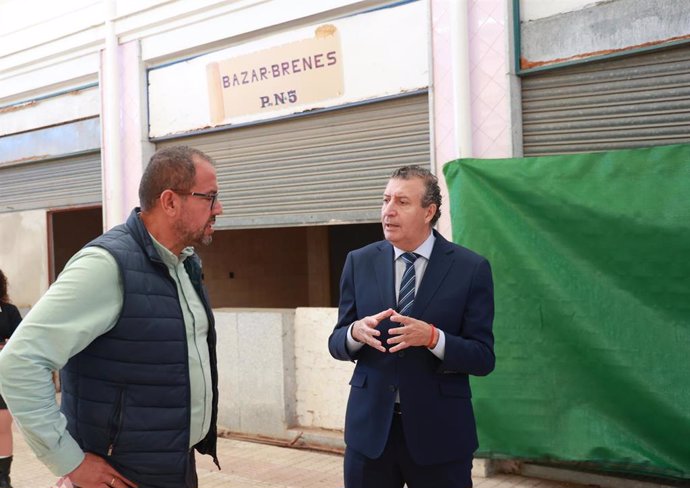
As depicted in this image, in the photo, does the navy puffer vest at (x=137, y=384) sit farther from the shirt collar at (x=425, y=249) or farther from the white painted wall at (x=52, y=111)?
→ the white painted wall at (x=52, y=111)

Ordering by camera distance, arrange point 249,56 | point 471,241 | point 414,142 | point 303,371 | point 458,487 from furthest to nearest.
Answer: point 249,56
point 303,371
point 414,142
point 471,241
point 458,487

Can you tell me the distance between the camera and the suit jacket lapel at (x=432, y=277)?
303cm

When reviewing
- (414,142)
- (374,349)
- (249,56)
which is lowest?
(374,349)

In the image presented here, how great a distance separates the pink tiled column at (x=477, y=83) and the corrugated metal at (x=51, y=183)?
4.58 meters

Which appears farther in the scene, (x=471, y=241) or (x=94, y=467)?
(x=471, y=241)

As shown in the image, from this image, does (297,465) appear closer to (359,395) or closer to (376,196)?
(376,196)

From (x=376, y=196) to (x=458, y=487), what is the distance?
3.51 metres

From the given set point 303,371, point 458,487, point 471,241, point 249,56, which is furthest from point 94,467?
point 249,56

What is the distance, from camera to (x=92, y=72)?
8.42 meters

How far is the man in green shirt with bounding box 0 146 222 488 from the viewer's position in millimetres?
2168

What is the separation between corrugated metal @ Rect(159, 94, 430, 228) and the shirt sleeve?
3994mm

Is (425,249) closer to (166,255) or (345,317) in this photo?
(345,317)

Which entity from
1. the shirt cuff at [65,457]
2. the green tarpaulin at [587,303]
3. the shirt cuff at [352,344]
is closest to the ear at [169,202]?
the shirt cuff at [65,457]

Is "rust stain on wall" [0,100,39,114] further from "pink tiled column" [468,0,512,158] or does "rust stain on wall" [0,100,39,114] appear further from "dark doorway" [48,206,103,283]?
"pink tiled column" [468,0,512,158]
